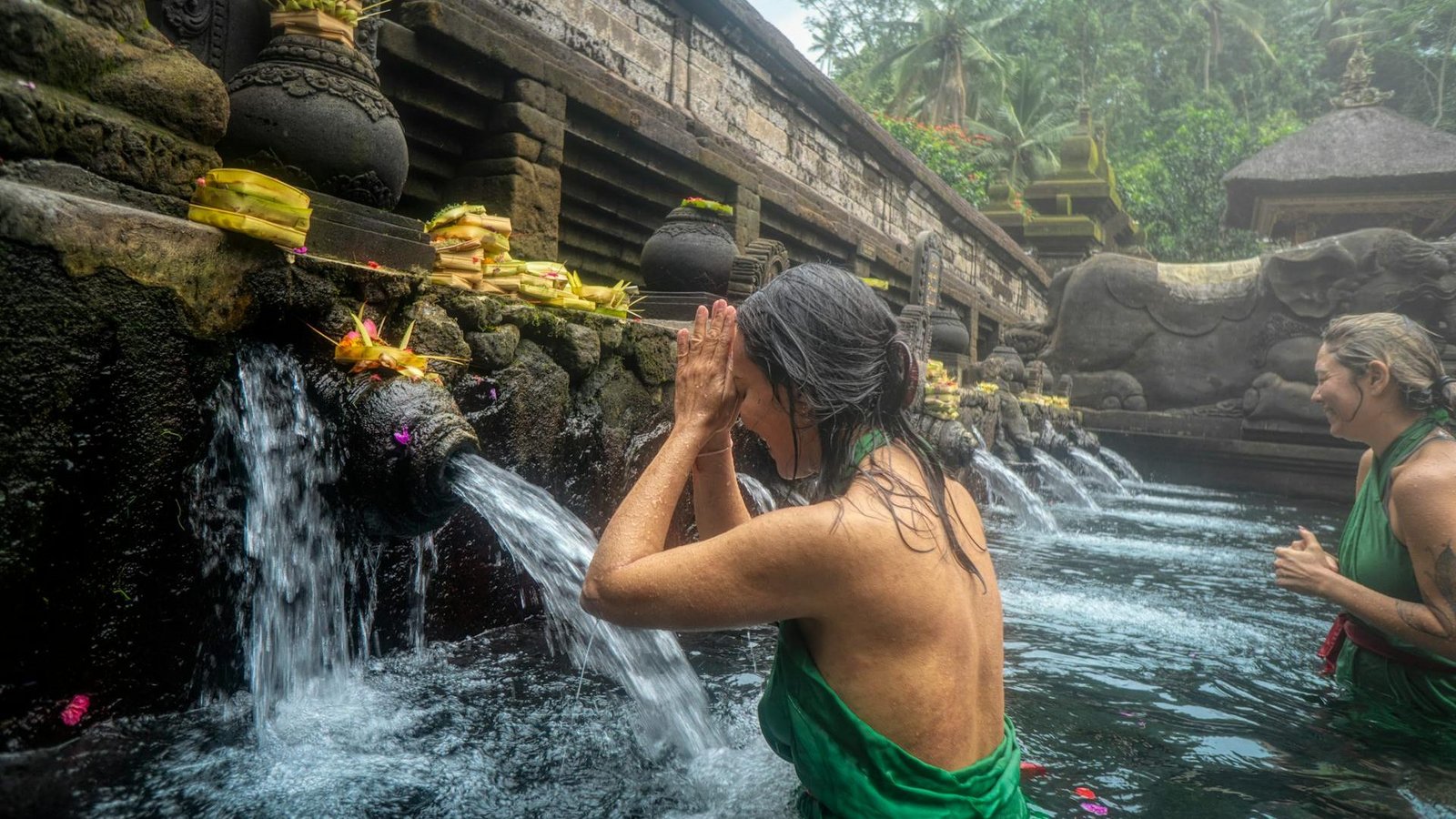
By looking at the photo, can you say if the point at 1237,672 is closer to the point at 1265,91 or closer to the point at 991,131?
the point at 991,131

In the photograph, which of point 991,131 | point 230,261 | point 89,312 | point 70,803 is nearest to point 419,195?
point 230,261

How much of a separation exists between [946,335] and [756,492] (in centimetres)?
664

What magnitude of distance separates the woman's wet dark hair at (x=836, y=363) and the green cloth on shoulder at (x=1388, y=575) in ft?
6.57

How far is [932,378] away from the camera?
801cm

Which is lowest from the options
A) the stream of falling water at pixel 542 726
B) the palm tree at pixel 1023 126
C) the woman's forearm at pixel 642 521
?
the stream of falling water at pixel 542 726

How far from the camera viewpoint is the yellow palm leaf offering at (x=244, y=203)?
92.2 inches

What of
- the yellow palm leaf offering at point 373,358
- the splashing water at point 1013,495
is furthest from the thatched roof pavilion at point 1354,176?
the yellow palm leaf offering at point 373,358

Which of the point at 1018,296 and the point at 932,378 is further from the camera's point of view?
the point at 1018,296

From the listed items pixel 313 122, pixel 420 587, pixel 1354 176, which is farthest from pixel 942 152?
pixel 420 587

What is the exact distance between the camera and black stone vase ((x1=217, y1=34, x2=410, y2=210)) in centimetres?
287

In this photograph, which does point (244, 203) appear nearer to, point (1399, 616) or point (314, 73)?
point (314, 73)

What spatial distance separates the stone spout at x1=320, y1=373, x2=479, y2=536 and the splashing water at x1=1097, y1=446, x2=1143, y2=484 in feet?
41.6

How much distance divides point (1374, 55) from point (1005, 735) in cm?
3877

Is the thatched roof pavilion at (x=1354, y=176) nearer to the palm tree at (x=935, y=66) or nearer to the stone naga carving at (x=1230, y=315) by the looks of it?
the stone naga carving at (x=1230, y=315)
